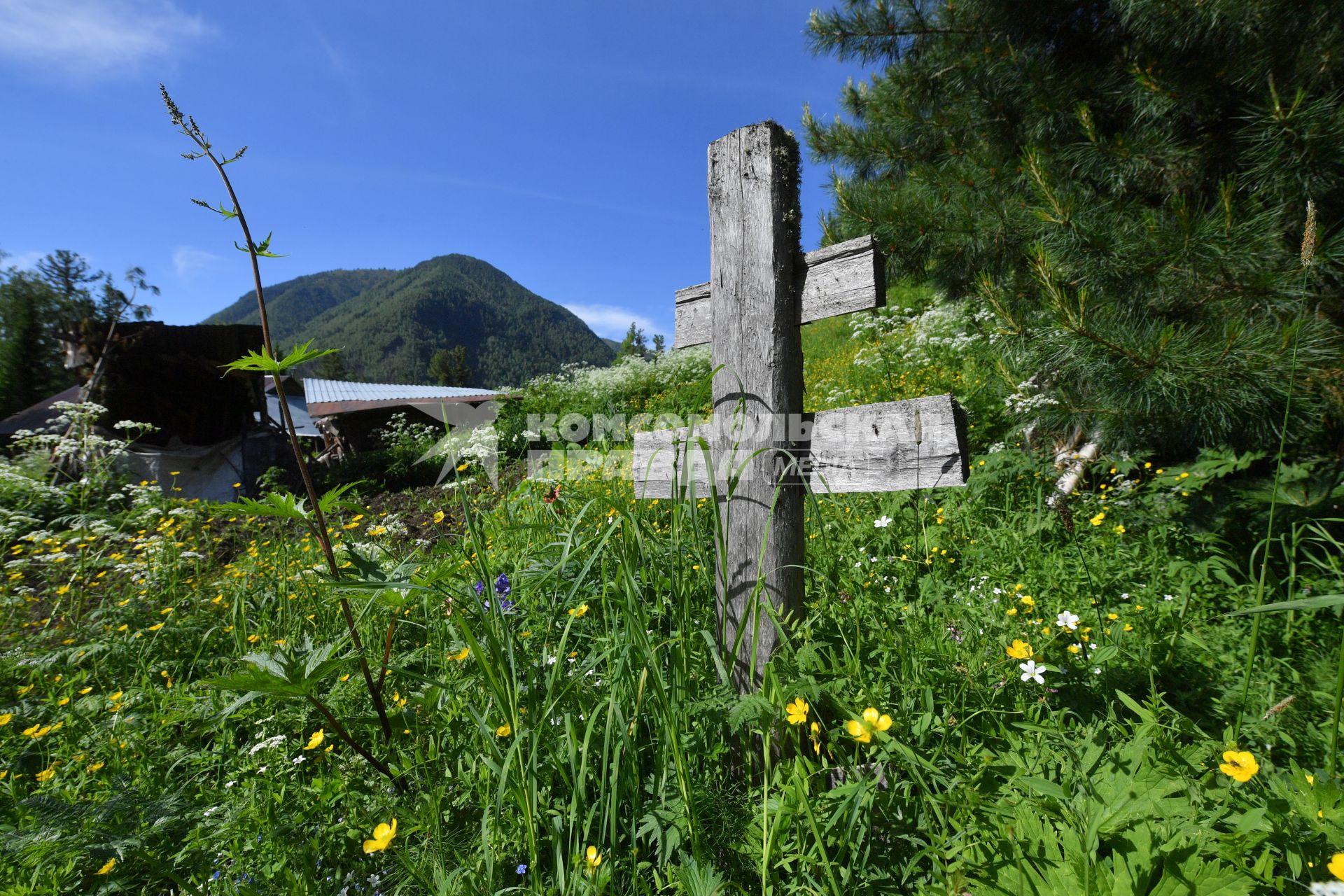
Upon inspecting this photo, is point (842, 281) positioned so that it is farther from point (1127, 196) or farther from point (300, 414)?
point (300, 414)

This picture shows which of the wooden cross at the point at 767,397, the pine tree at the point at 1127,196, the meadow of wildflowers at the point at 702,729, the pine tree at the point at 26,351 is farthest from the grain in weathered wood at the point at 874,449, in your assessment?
the pine tree at the point at 26,351

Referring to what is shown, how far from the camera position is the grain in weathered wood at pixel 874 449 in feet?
4.73

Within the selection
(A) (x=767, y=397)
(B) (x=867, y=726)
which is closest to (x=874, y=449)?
(A) (x=767, y=397)

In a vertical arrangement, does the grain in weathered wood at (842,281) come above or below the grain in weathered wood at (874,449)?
above

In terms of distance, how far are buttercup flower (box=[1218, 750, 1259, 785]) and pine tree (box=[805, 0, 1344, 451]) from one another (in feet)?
3.87

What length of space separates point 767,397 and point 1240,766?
1169 millimetres

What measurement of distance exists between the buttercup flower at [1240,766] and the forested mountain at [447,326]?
124008mm

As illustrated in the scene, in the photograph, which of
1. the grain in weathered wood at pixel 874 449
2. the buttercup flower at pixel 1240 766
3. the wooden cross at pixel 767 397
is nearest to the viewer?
the buttercup flower at pixel 1240 766

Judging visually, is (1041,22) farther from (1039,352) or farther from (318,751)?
(318,751)

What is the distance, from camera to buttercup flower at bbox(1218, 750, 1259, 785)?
36.2 inches

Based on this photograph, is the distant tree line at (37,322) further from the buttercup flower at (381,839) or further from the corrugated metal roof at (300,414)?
the buttercup flower at (381,839)

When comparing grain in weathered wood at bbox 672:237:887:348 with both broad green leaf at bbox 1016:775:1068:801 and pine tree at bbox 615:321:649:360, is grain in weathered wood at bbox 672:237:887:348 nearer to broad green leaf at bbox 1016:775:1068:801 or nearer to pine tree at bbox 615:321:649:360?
broad green leaf at bbox 1016:775:1068:801

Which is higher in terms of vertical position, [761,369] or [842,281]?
[842,281]

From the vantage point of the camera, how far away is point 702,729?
1407 millimetres
